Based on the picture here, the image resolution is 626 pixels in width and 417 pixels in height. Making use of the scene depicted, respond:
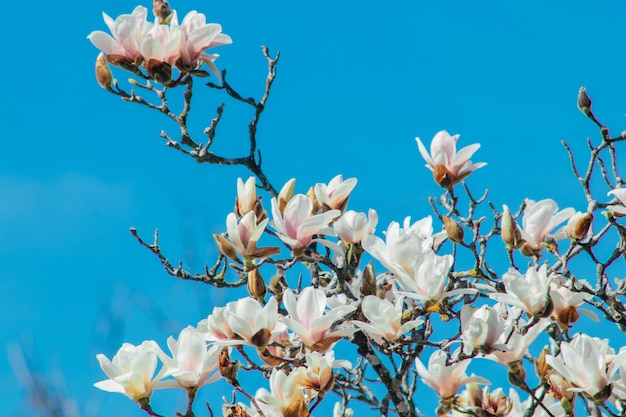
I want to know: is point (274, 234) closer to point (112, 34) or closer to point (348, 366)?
point (348, 366)

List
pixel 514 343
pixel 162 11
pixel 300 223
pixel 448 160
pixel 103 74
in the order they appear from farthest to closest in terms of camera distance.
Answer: pixel 162 11 → pixel 103 74 → pixel 448 160 → pixel 300 223 → pixel 514 343

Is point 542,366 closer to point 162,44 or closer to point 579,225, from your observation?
point 579,225

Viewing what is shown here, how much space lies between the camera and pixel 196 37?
3400 mm

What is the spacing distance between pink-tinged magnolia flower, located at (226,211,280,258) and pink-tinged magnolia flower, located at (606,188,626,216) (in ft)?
3.28

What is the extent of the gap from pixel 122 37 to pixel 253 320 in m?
1.43

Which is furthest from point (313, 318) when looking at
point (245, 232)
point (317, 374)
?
point (245, 232)

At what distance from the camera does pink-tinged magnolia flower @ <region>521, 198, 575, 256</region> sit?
2.75 m

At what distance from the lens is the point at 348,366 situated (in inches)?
101

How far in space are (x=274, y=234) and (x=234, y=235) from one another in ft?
0.47

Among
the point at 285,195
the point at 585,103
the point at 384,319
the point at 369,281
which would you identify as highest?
the point at 585,103

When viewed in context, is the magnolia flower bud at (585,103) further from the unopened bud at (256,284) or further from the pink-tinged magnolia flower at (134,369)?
the pink-tinged magnolia flower at (134,369)

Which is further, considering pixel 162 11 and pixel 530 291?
pixel 162 11

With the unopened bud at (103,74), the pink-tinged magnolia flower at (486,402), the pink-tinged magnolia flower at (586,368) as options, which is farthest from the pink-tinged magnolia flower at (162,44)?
the pink-tinged magnolia flower at (586,368)

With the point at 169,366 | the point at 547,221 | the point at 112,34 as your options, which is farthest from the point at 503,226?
the point at 112,34
